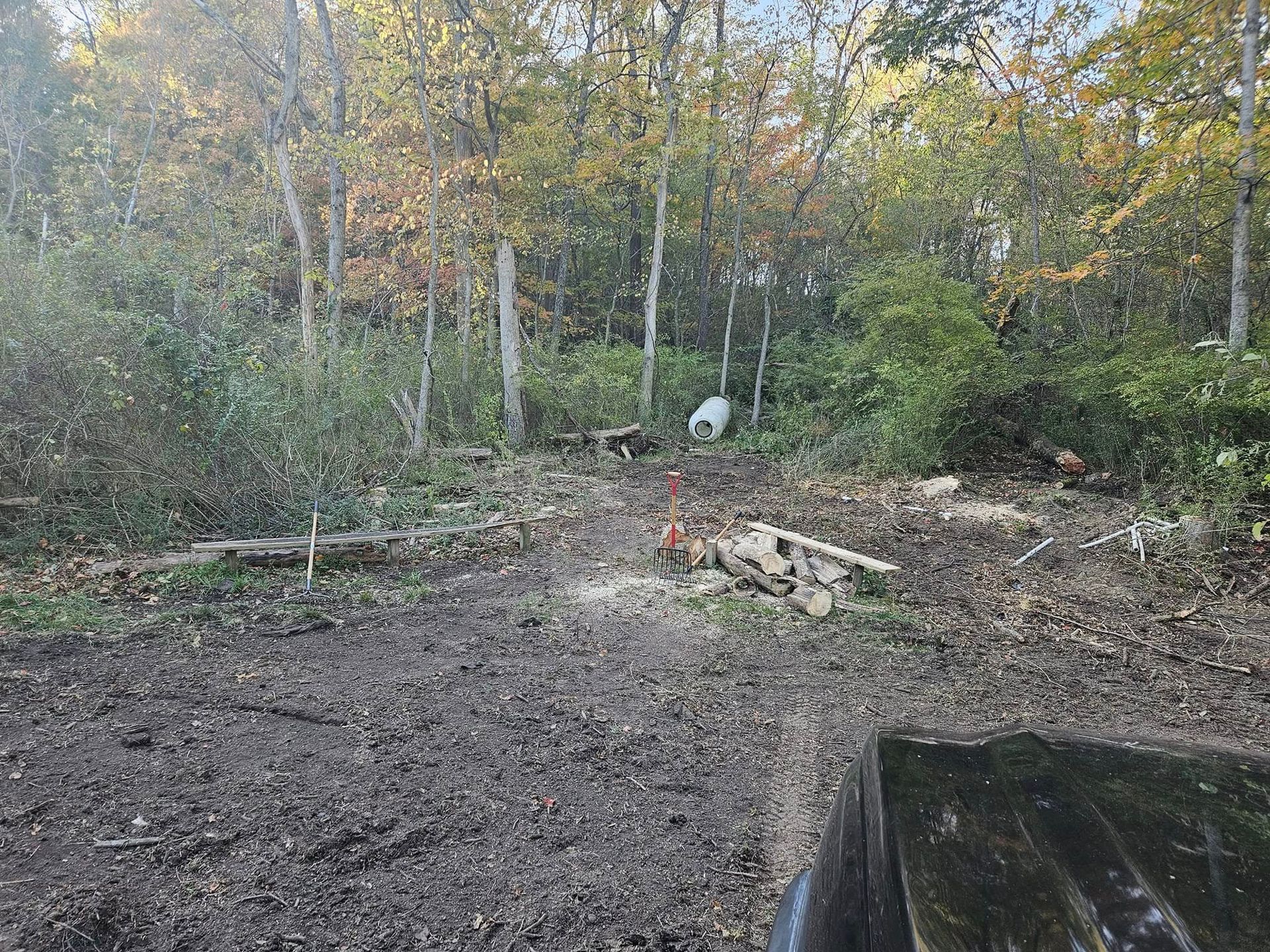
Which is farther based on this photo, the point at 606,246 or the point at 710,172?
the point at 606,246

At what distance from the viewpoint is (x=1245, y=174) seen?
280 inches

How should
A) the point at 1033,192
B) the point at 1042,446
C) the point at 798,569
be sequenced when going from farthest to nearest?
the point at 1033,192
the point at 1042,446
the point at 798,569

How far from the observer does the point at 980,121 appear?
1319 cm

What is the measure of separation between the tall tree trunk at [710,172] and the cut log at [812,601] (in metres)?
12.2

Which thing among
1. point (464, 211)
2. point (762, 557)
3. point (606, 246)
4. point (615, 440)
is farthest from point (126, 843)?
point (606, 246)

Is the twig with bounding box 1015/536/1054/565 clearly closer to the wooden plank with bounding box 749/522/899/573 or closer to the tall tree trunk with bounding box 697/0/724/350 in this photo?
the wooden plank with bounding box 749/522/899/573

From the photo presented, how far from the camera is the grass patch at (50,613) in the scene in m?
4.35

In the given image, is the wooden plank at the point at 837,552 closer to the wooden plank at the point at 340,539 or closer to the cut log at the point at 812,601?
the cut log at the point at 812,601

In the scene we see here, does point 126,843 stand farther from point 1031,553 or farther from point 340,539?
point 1031,553

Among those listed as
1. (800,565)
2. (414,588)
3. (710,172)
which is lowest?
(414,588)

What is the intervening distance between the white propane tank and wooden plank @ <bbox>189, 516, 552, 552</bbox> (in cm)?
851

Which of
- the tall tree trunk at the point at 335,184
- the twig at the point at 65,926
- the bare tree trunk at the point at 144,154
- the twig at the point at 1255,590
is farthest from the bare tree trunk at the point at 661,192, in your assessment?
the bare tree trunk at the point at 144,154

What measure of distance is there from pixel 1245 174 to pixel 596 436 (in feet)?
33.0

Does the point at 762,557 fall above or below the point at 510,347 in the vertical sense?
below
